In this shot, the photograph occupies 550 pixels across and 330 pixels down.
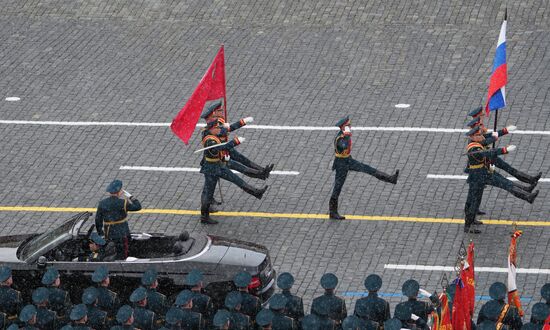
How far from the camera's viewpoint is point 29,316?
685 inches

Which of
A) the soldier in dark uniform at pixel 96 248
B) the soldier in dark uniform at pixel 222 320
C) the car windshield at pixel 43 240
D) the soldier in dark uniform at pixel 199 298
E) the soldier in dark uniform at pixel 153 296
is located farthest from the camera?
the car windshield at pixel 43 240

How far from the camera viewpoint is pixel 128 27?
30844 millimetres

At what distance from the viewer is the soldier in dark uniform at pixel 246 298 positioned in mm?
18250

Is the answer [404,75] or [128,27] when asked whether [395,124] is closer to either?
[404,75]

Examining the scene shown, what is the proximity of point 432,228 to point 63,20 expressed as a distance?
12172mm

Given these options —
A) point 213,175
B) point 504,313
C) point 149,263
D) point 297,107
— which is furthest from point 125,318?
point 297,107

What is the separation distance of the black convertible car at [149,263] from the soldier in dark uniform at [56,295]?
0.61 meters

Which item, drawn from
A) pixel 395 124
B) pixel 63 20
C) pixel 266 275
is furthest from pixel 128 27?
pixel 266 275

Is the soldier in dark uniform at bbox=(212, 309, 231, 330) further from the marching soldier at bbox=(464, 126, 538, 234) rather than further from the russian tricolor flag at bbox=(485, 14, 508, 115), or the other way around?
the russian tricolor flag at bbox=(485, 14, 508, 115)

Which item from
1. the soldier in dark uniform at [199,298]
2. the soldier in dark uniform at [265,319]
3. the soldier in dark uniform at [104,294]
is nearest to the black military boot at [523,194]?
the soldier in dark uniform at [199,298]

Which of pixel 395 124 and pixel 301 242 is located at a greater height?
pixel 395 124

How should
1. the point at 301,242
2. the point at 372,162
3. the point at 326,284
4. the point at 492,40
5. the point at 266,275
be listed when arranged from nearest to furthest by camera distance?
1. the point at 326,284
2. the point at 266,275
3. the point at 301,242
4. the point at 372,162
5. the point at 492,40

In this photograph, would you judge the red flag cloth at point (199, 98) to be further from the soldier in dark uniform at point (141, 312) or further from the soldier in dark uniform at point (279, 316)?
the soldier in dark uniform at point (279, 316)

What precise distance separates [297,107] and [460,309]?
1010cm
